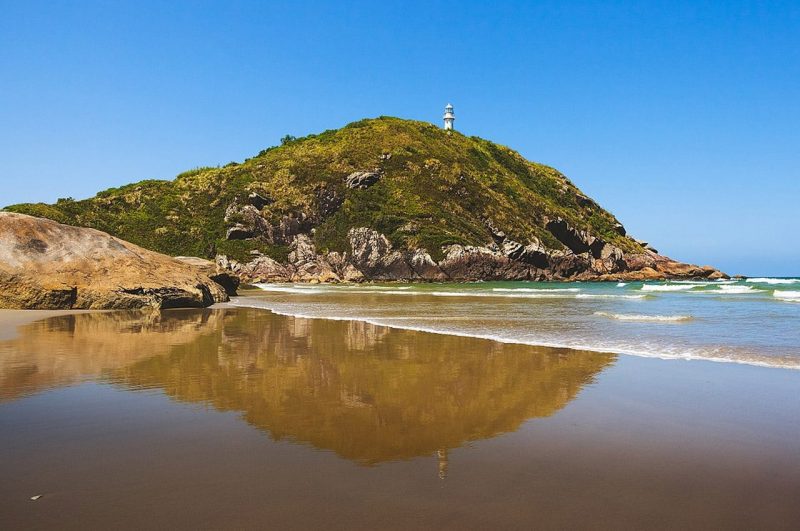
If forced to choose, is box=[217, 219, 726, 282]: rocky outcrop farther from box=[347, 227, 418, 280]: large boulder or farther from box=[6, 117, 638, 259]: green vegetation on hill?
box=[6, 117, 638, 259]: green vegetation on hill

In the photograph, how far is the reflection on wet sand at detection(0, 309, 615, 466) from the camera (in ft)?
18.3

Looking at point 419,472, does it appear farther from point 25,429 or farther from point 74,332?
point 74,332

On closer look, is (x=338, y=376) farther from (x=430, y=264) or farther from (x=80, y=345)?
(x=430, y=264)

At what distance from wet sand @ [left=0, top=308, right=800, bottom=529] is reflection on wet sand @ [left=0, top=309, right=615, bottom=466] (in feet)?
0.16

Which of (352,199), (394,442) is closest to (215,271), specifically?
(394,442)

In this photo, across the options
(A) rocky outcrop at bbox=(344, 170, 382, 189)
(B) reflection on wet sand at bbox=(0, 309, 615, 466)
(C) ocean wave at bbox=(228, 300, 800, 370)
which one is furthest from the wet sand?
(A) rocky outcrop at bbox=(344, 170, 382, 189)

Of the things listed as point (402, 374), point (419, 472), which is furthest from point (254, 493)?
point (402, 374)

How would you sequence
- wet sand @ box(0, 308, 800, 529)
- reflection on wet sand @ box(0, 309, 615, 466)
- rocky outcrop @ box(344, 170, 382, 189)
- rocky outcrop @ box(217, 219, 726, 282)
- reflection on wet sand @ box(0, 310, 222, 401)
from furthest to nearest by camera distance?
rocky outcrop @ box(344, 170, 382, 189) → rocky outcrop @ box(217, 219, 726, 282) → reflection on wet sand @ box(0, 310, 222, 401) → reflection on wet sand @ box(0, 309, 615, 466) → wet sand @ box(0, 308, 800, 529)

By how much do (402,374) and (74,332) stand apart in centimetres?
935

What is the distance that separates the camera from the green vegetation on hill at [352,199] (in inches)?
3270

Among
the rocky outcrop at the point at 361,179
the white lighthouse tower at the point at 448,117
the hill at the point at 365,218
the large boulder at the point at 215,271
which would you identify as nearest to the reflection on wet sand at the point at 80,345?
the large boulder at the point at 215,271

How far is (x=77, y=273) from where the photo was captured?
67.5 feet

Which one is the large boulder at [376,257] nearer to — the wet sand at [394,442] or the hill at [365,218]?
the hill at [365,218]

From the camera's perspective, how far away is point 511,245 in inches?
3305
